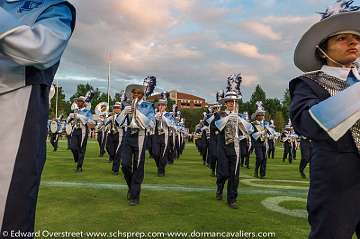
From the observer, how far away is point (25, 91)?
2.20 metres

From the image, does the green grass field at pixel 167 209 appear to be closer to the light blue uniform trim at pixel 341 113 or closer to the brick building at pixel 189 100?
the light blue uniform trim at pixel 341 113

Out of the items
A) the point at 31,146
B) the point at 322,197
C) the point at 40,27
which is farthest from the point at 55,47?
the point at 322,197

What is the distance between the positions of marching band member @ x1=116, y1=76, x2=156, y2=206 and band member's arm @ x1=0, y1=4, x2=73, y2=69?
5867 mm

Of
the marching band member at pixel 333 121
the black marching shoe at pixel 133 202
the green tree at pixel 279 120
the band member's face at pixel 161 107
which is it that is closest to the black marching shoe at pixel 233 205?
the black marching shoe at pixel 133 202

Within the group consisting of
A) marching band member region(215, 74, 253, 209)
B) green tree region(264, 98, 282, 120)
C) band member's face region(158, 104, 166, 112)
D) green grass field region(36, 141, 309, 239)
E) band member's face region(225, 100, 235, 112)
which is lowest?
green grass field region(36, 141, 309, 239)

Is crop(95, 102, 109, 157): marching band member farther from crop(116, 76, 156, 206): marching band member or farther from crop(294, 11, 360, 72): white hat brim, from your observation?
crop(294, 11, 360, 72): white hat brim

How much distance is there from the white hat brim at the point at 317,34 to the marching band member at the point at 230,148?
531 cm

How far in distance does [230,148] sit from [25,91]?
714 cm

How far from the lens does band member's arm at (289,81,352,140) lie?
2.32 meters

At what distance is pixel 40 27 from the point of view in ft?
6.82

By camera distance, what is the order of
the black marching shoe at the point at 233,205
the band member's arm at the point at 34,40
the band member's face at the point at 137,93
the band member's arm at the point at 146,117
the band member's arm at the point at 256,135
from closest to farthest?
the band member's arm at the point at 34,40 → the black marching shoe at the point at 233,205 → the band member's arm at the point at 146,117 → the band member's face at the point at 137,93 → the band member's arm at the point at 256,135

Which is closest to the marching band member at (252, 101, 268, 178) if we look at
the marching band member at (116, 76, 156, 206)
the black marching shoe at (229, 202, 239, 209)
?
the marching band member at (116, 76, 156, 206)

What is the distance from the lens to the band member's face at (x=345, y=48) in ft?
9.27

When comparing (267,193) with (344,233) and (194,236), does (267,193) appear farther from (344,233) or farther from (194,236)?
(344,233)
